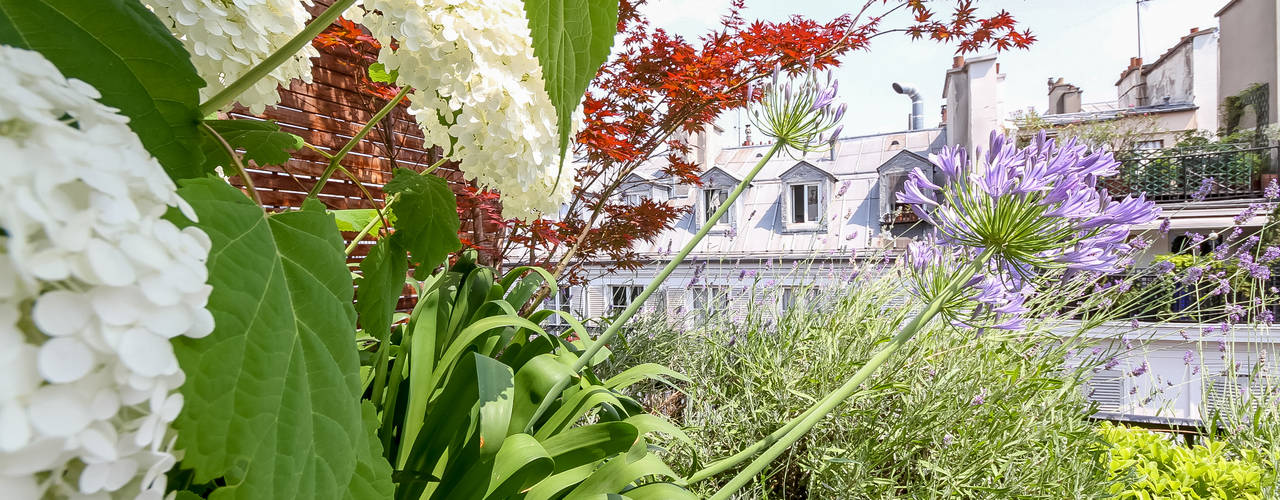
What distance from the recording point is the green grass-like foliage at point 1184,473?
166cm

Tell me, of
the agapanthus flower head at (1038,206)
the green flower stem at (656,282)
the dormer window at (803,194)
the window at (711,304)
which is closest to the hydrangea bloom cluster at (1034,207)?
the agapanthus flower head at (1038,206)

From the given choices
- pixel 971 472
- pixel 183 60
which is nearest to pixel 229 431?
pixel 183 60

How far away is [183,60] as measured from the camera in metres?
0.34

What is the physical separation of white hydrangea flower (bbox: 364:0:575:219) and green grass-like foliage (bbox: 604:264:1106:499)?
3.31 feet

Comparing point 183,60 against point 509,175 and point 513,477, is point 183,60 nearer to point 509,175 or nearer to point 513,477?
point 509,175

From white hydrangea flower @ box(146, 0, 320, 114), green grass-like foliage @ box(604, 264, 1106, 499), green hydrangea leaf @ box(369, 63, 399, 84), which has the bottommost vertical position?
green grass-like foliage @ box(604, 264, 1106, 499)

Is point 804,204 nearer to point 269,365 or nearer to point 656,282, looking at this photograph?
point 656,282

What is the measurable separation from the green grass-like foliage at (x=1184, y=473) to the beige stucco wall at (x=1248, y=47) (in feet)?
44.1

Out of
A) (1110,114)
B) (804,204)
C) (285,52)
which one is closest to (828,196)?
(804,204)

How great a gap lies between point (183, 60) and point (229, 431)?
0.75 ft

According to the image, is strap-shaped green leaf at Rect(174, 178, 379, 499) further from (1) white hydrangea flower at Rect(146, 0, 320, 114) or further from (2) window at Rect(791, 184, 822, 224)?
(2) window at Rect(791, 184, 822, 224)

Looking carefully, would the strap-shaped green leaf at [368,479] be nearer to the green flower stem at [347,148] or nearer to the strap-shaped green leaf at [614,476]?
the green flower stem at [347,148]

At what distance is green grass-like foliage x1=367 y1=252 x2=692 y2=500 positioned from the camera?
0.95 metres

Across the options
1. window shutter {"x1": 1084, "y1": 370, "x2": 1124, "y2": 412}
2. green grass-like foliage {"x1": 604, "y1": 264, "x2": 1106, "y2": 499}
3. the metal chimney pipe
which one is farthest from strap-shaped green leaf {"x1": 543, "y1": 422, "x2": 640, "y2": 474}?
the metal chimney pipe
